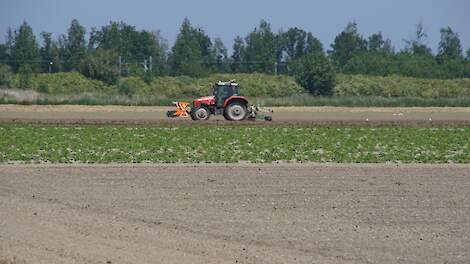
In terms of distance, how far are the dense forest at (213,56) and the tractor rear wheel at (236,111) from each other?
4021 centimetres

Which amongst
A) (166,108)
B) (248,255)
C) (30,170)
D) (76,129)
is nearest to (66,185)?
(30,170)

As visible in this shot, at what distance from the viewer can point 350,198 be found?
1792 cm

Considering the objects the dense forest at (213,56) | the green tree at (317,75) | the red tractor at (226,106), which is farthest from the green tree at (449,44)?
the red tractor at (226,106)

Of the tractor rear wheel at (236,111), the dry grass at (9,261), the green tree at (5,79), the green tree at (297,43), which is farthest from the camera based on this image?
the green tree at (297,43)

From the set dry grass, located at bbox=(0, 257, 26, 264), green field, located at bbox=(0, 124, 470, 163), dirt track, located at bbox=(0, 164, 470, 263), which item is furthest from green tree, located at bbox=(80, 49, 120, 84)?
dry grass, located at bbox=(0, 257, 26, 264)

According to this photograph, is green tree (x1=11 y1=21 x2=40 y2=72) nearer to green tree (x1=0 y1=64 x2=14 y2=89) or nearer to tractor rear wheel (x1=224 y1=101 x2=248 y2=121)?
green tree (x1=0 y1=64 x2=14 y2=89)

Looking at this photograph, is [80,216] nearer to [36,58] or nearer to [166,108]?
[166,108]

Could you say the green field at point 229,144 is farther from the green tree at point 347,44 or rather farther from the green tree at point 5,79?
the green tree at point 347,44

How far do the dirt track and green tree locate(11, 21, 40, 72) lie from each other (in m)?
85.6

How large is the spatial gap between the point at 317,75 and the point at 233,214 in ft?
220

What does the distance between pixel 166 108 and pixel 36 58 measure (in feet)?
172

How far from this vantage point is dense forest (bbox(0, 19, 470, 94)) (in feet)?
282

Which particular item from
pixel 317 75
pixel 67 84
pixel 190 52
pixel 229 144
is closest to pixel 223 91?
pixel 229 144

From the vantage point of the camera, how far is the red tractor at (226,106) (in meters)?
41.8
